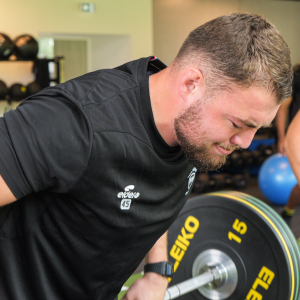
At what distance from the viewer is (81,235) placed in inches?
33.1

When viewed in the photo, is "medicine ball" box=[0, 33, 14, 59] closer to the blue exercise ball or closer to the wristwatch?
the blue exercise ball

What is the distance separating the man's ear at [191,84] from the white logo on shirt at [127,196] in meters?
0.24

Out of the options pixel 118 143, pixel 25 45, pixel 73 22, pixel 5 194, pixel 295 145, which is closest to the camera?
pixel 5 194

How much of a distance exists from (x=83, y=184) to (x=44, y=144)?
A: 122mm

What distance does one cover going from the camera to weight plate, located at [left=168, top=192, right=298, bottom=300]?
1.47 m

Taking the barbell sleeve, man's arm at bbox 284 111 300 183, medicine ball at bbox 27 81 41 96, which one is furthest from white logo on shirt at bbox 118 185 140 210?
medicine ball at bbox 27 81 41 96

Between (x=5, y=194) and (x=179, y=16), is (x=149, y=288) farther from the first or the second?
(x=179, y=16)

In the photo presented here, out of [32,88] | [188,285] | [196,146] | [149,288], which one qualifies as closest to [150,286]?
[149,288]

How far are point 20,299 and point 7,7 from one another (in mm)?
4767

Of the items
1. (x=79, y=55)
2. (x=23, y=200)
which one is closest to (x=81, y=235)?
(x=23, y=200)

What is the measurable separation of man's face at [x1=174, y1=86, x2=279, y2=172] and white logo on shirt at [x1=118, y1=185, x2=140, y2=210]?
16 cm

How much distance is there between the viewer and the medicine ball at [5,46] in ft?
14.5

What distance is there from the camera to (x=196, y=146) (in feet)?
2.84

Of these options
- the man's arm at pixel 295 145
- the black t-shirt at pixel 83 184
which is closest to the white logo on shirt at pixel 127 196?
the black t-shirt at pixel 83 184
